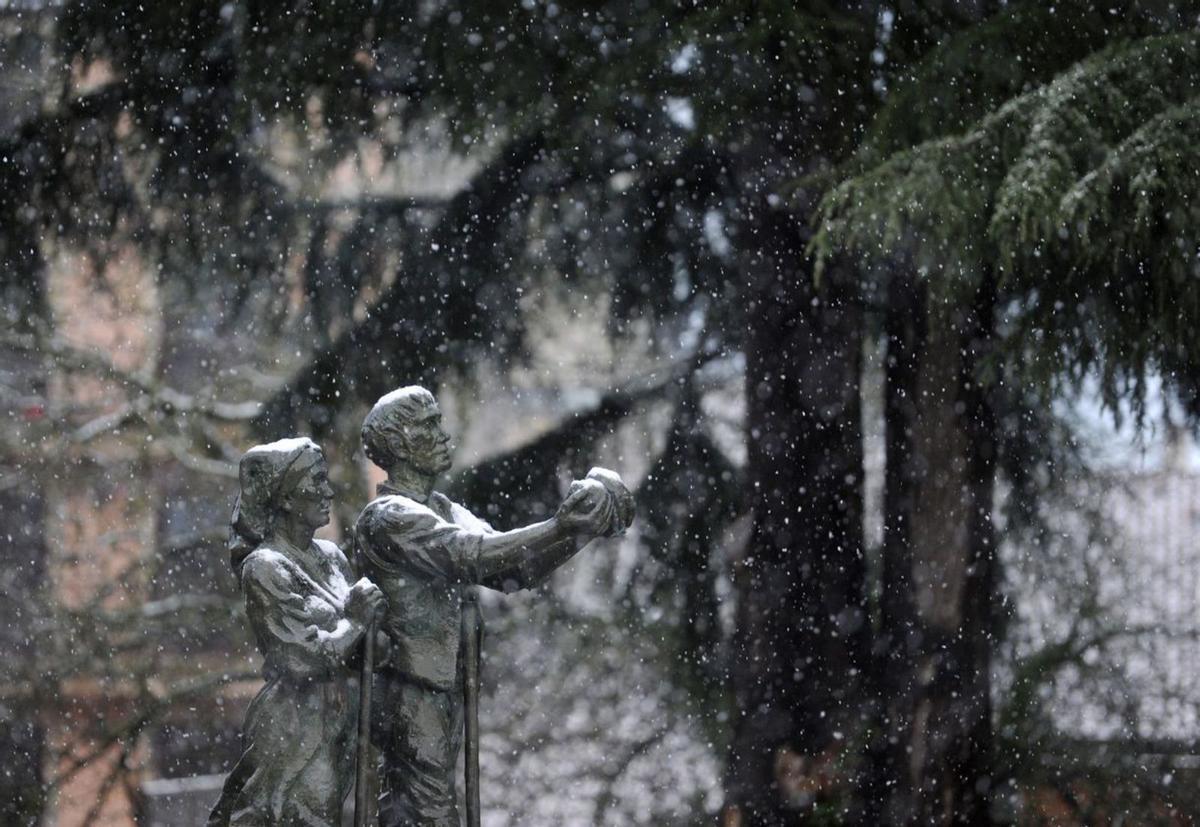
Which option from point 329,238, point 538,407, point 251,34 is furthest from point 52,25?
point 538,407

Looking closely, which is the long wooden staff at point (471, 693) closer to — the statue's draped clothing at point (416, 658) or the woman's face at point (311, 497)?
the statue's draped clothing at point (416, 658)

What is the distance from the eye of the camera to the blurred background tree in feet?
26.6

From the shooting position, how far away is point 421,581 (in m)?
3.29

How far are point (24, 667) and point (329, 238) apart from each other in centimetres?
317

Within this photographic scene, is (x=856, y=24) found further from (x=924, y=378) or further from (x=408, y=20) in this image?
(x=408, y=20)

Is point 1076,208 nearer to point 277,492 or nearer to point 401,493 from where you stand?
point 401,493

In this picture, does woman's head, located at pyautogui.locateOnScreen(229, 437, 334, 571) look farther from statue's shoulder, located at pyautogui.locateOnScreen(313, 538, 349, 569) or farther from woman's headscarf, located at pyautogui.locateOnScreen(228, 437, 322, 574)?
statue's shoulder, located at pyautogui.locateOnScreen(313, 538, 349, 569)

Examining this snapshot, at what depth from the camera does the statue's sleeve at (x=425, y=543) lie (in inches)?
125

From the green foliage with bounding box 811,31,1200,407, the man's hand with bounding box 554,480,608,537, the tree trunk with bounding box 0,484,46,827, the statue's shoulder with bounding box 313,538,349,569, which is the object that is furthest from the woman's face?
the tree trunk with bounding box 0,484,46,827

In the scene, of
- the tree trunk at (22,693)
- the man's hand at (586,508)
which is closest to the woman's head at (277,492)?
the man's hand at (586,508)

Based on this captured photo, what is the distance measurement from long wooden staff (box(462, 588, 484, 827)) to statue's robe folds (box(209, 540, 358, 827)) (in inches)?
9.3

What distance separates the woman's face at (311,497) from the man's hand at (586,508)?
19.8 inches

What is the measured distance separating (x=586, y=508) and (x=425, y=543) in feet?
1.16

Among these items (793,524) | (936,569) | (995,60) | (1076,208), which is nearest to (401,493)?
(1076,208)
